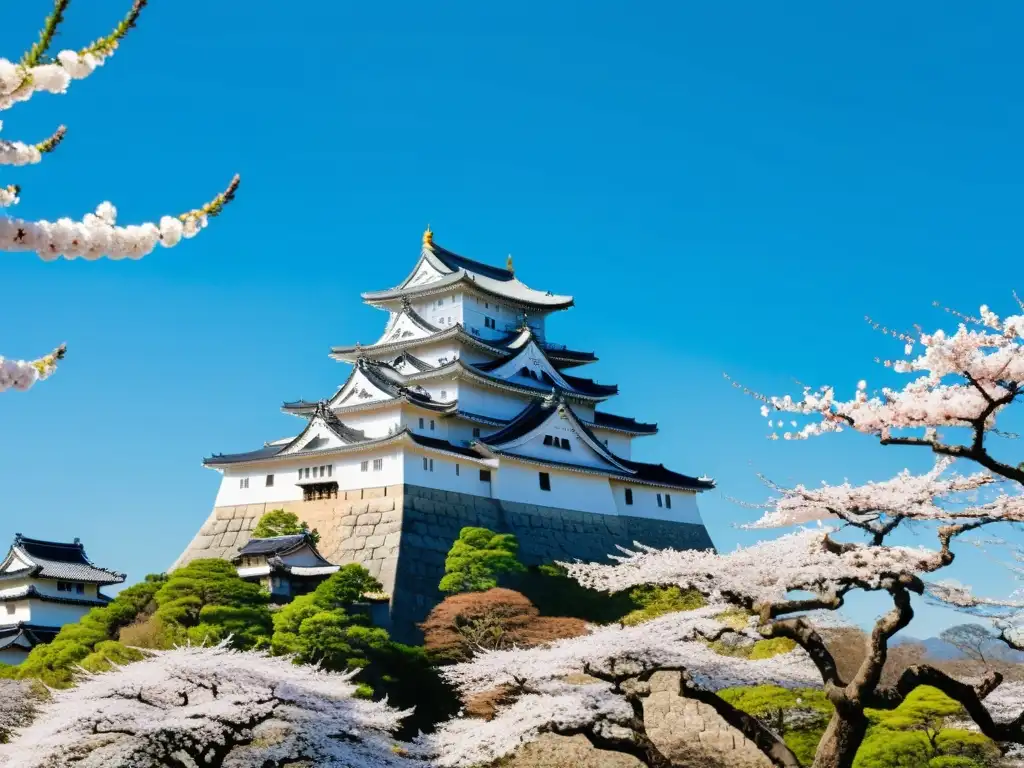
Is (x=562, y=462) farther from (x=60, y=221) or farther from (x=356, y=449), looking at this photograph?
(x=60, y=221)

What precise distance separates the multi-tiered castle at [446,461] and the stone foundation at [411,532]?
0.05 metres

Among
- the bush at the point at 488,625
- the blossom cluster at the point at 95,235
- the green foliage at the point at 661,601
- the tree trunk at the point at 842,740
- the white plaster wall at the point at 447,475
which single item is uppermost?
the white plaster wall at the point at 447,475

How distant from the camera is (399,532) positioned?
29.8 metres

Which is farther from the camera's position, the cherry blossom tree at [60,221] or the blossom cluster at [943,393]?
the blossom cluster at [943,393]

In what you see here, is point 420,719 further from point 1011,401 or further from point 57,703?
point 1011,401

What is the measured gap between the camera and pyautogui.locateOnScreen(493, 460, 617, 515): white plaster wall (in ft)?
112

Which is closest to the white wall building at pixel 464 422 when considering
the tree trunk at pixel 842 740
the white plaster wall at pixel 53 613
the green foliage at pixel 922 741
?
the white plaster wall at pixel 53 613

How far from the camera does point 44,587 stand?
3120cm

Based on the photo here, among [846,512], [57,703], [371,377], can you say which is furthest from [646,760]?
[371,377]

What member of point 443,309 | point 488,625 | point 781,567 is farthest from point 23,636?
point 781,567

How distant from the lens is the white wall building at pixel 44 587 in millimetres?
30766

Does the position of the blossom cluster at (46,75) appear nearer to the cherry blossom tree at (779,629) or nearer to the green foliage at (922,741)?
the cherry blossom tree at (779,629)

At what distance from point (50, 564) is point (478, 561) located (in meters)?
13.7

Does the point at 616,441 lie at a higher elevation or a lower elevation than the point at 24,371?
higher
